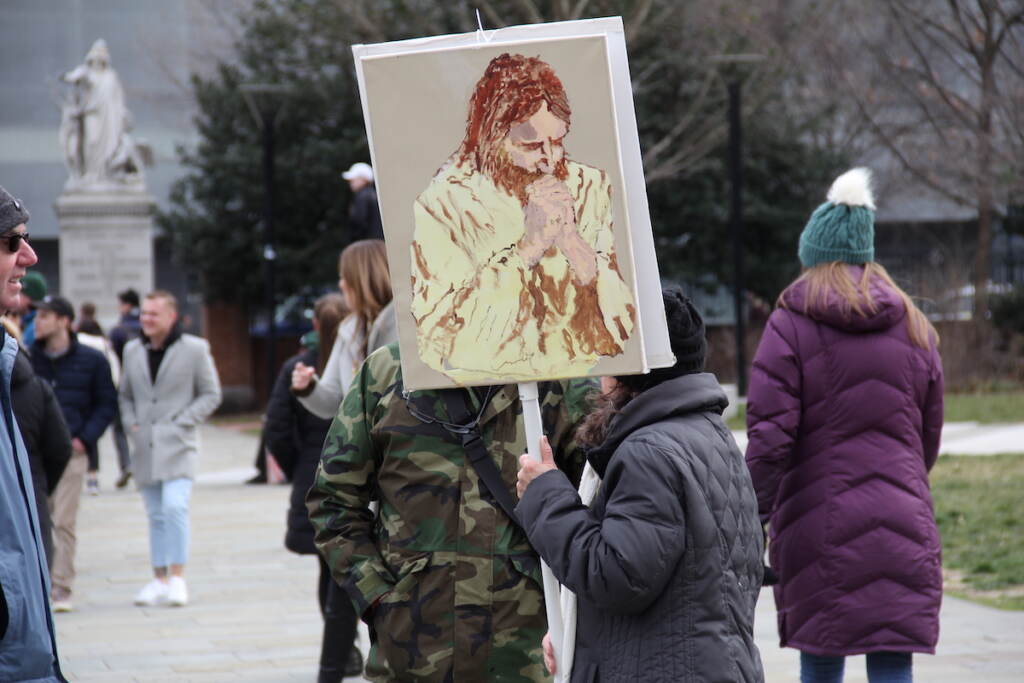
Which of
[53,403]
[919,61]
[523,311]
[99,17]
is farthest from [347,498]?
[99,17]

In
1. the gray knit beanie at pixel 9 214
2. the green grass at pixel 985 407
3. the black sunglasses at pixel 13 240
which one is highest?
the gray knit beanie at pixel 9 214

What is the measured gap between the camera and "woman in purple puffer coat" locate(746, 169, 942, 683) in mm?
4844

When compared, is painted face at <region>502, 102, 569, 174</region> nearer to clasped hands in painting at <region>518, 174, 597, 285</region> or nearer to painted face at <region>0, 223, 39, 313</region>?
clasped hands in painting at <region>518, 174, 597, 285</region>

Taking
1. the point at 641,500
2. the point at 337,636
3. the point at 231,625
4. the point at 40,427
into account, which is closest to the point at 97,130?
the point at 231,625

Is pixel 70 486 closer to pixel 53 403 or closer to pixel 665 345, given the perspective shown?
pixel 53 403

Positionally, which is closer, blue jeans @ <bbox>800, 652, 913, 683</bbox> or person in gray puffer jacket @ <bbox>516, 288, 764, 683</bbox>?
person in gray puffer jacket @ <bbox>516, 288, 764, 683</bbox>

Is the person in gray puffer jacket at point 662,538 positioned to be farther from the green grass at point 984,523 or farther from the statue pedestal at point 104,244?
the statue pedestal at point 104,244

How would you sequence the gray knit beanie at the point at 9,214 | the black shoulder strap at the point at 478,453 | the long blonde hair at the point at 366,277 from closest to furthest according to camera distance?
1. the gray knit beanie at the point at 9,214
2. the black shoulder strap at the point at 478,453
3. the long blonde hair at the point at 366,277

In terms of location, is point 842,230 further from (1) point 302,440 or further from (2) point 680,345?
(1) point 302,440

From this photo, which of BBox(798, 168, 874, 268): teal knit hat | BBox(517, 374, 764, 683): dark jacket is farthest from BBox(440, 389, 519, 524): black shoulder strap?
BBox(798, 168, 874, 268): teal knit hat

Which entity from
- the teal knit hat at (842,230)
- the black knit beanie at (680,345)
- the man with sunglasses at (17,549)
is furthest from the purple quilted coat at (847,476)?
the man with sunglasses at (17,549)

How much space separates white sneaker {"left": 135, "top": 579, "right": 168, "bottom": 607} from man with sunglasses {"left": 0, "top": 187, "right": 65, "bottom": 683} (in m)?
6.33

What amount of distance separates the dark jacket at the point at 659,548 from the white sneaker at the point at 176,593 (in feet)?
21.4

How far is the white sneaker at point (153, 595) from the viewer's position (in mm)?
9539
